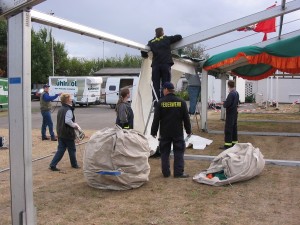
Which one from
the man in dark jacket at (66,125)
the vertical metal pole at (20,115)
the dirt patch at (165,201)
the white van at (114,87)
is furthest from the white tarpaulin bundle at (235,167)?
the white van at (114,87)

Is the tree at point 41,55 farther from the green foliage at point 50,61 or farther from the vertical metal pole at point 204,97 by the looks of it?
the vertical metal pole at point 204,97

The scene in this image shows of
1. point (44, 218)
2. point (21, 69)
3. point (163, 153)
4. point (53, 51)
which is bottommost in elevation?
point (44, 218)

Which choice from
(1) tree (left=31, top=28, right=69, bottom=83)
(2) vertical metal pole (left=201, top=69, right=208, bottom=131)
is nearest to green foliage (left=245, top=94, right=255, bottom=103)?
(1) tree (left=31, top=28, right=69, bottom=83)

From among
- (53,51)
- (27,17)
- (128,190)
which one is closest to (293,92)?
(53,51)

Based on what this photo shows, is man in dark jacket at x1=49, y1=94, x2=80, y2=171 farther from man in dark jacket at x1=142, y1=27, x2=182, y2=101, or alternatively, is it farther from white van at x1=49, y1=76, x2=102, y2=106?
white van at x1=49, y1=76, x2=102, y2=106

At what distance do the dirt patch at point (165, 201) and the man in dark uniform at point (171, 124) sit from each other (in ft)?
1.06

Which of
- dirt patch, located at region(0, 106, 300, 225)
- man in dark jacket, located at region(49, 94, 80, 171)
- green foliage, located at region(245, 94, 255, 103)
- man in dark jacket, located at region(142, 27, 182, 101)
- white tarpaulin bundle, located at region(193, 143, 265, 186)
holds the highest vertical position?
man in dark jacket, located at region(142, 27, 182, 101)

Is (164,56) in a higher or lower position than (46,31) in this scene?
lower

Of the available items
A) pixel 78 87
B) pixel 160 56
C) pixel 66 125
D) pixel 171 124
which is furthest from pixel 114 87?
pixel 171 124

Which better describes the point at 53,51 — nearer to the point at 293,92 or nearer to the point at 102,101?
the point at 102,101

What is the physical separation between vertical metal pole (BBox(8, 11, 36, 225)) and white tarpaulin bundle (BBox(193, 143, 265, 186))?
11.5 ft

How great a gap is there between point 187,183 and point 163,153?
28.5 inches

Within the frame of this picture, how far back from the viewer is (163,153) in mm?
7070

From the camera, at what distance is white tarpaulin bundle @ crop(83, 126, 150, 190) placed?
6.08 metres
